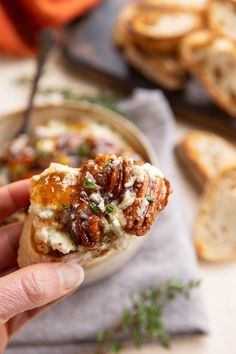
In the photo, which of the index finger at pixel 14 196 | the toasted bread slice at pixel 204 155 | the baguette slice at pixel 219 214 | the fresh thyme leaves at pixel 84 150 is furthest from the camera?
the toasted bread slice at pixel 204 155

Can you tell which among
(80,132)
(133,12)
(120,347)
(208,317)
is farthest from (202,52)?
(120,347)

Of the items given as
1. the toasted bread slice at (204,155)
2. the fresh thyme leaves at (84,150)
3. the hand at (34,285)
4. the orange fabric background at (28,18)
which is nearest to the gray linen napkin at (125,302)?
the toasted bread slice at (204,155)

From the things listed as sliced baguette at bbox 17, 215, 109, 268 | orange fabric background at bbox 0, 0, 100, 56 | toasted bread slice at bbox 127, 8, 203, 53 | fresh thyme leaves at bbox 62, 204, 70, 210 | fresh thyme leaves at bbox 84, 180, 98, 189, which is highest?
orange fabric background at bbox 0, 0, 100, 56

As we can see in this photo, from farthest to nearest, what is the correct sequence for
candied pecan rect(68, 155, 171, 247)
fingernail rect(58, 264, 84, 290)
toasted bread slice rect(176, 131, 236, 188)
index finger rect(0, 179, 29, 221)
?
toasted bread slice rect(176, 131, 236, 188) < index finger rect(0, 179, 29, 221) < fingernail rect(58, 264, 84, 290) < candied pecan rect(68, 155, 171, 247)

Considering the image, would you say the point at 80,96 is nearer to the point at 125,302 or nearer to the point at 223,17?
the point at 223,17

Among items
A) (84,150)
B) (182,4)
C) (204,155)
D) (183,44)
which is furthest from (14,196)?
(182,4)

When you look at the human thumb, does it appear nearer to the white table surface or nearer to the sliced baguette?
the sliced baguette

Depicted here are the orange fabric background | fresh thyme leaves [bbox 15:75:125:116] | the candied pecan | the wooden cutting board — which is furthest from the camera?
the orange fabric background

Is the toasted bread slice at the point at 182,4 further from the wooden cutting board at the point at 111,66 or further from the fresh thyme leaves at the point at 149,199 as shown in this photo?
the fresh thyme leaves at the point at 149,199

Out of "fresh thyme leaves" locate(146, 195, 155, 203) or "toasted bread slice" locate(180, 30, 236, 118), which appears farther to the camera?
"toasted bread slice" locate(180, 30, 236, 118)

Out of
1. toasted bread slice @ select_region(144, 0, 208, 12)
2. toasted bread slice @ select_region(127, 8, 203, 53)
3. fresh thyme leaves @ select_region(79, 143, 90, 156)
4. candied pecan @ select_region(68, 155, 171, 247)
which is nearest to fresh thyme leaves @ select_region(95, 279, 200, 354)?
fresh thyme leaves @ select_region(79, 143, 90, 156)
